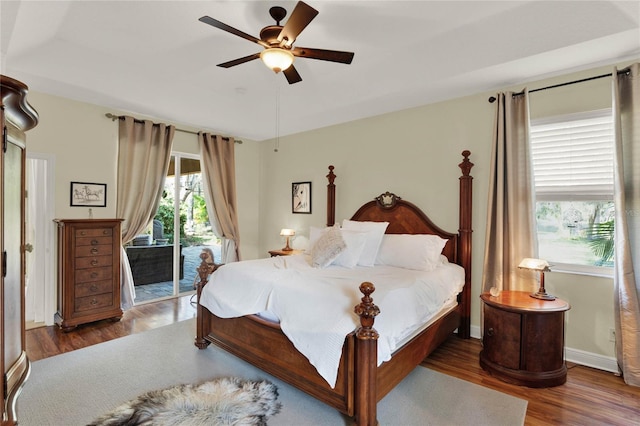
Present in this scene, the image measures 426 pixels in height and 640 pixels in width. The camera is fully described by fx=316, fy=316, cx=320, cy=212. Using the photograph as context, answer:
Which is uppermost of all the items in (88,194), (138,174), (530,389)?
(138,174)

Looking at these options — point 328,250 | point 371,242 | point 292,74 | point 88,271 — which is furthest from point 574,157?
point 88,271

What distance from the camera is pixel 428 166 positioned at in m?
3.92

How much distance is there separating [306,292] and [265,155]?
4260mm

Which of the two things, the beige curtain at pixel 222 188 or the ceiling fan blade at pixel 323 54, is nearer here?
the ceiling fan blade at pixel 323 54

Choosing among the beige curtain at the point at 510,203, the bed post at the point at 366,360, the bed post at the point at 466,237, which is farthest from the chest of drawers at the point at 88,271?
the beige curtain at the point at 510,203

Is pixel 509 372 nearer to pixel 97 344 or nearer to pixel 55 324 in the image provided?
pixel 97 344

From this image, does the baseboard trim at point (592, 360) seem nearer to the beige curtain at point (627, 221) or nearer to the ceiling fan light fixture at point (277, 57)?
the beige curtain at point (627, 221)

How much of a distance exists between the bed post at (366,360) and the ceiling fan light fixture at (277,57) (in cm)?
166

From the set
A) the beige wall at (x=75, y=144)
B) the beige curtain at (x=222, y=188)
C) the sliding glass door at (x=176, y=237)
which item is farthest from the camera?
the beige curtain at (x=222, y=188)

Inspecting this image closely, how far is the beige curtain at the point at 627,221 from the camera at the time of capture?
2557 millimetres

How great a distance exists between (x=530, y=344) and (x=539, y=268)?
649mm

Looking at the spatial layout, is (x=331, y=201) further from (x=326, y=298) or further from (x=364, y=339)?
(x=364, y=339)

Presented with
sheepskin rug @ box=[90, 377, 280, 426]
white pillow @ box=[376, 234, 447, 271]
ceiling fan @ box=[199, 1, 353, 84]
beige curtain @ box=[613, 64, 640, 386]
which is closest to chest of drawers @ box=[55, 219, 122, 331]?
sheepskin rug @ box=[90, 377, 280, 426]

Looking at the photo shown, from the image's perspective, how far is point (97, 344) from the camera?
3227mm
